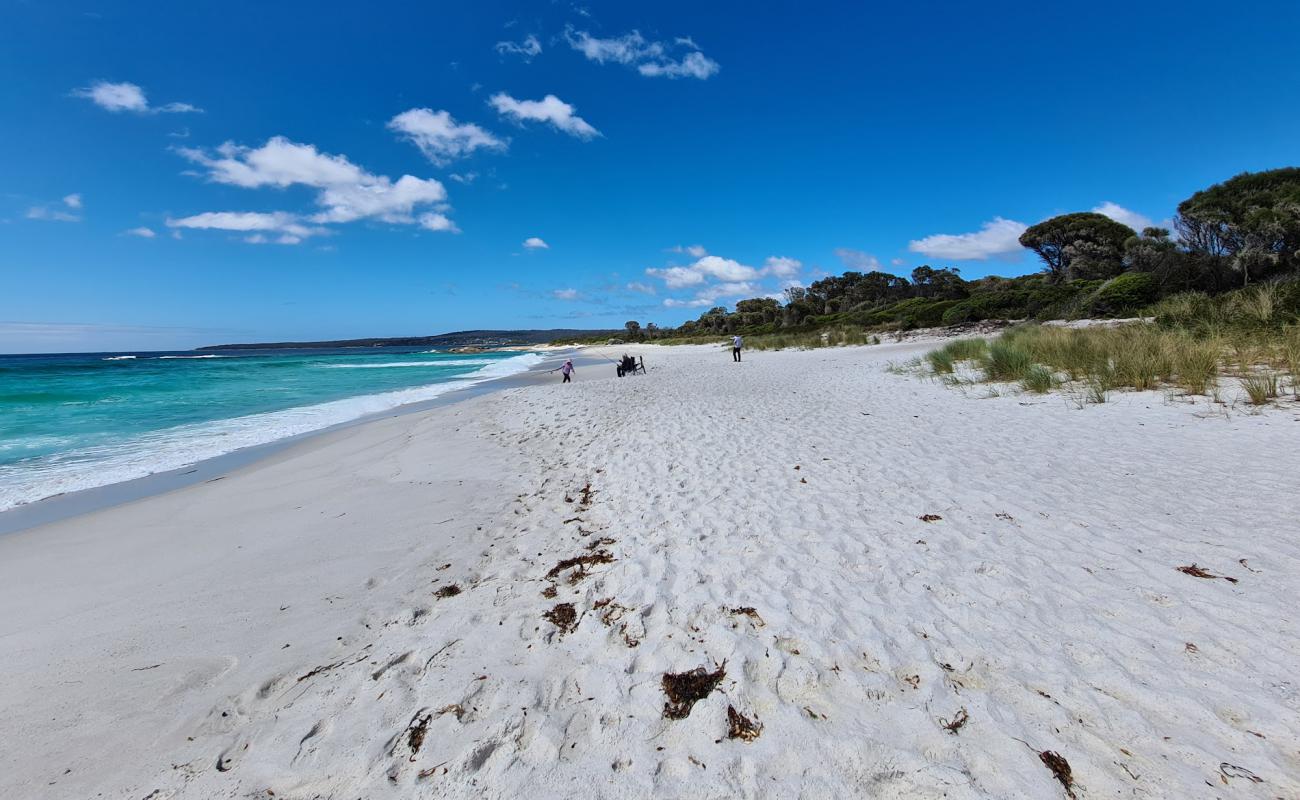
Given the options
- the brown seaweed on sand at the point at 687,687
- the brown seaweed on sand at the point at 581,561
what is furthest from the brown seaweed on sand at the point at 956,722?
the brown seaweed on sand at the point at 581,561

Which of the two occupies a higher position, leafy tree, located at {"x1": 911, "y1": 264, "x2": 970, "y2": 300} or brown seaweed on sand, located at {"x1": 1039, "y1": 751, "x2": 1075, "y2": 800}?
leafy tree, located at {"x1": 911, "y1": 264, "x2": 970, "y2": 300}

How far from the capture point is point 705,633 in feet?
9.86

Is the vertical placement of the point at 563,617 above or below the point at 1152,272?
below

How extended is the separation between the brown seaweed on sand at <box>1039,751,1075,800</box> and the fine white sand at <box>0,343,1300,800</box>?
30mm

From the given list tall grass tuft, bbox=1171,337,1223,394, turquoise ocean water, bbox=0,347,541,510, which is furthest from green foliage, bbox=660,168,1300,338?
turquoise ocean water, bbox=0,347,541,510

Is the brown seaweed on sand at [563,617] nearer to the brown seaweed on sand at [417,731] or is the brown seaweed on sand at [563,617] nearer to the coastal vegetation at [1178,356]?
the brown seaweed on sand at [417,731]

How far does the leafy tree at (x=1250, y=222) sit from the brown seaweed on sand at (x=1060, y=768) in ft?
99.9

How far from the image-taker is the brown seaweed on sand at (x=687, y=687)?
2.45 meters

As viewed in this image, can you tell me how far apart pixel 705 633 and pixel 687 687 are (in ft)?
1.46

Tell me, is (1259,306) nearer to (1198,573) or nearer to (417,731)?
(1198,573)

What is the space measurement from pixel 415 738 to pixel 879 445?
6.38 metres

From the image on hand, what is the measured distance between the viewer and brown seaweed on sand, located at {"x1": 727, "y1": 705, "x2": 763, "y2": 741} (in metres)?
2.26

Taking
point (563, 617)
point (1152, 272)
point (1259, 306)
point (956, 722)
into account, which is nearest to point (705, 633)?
point (563, 617)

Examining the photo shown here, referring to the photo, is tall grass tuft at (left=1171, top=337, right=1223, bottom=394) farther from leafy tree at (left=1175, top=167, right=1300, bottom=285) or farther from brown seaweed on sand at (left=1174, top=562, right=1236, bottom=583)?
leafy tree at (left=1175, top=167, right=1300, bottom=285)
